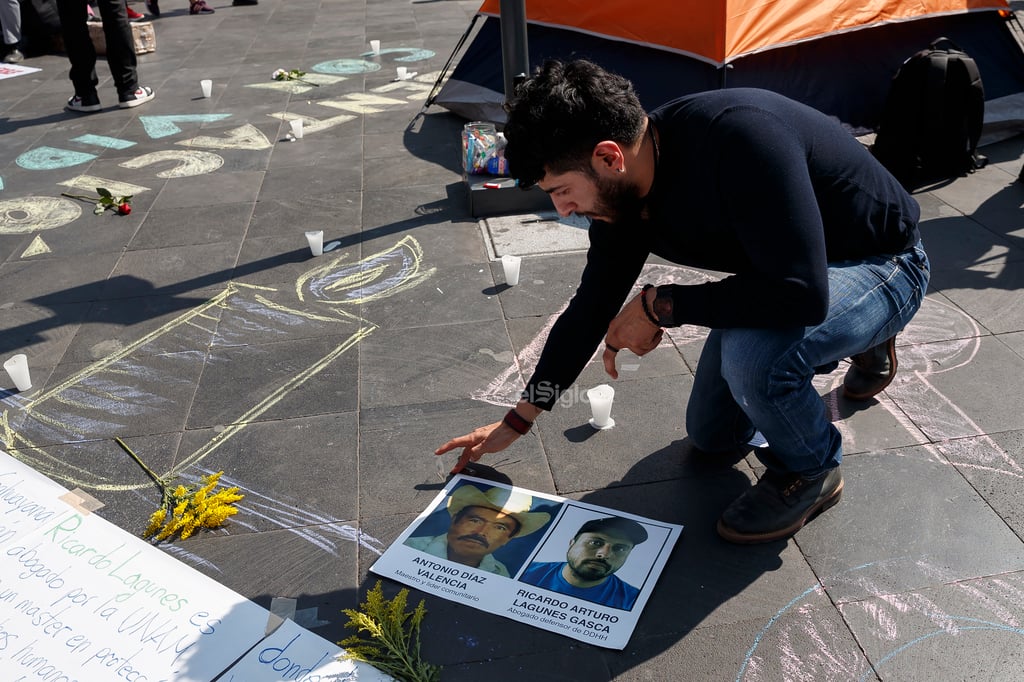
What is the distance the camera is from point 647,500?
8.89ft

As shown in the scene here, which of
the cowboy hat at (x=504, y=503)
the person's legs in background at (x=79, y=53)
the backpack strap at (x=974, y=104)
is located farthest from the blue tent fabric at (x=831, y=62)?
the person's legs in background at (x=79, y=53)

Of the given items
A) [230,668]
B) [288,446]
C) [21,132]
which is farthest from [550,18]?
[230,668]

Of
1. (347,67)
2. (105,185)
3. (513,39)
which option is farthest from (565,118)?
(347,67)

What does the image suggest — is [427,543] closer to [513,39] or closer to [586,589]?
[586,589]

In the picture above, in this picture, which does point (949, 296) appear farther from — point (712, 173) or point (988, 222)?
point (712, 173)

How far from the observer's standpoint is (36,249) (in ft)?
15.9

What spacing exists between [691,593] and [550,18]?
15.6ft

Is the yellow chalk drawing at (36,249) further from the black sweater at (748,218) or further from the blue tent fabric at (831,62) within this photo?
the black sweater at (748,218)

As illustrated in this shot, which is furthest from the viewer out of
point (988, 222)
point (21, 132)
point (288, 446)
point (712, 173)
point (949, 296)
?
point (21, 132)

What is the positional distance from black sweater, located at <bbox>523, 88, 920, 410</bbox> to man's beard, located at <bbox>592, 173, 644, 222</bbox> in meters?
0.05

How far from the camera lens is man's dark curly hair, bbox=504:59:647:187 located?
2010 millimetres

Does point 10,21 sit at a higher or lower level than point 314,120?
higher

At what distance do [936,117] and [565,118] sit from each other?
162 inches

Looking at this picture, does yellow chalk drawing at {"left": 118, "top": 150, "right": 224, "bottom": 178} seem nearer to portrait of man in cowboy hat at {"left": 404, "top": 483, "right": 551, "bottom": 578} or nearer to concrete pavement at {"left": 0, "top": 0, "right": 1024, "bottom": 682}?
concrete pavement at {"left": 0, "top": 0, "right": 1024, "bottom": 682}
